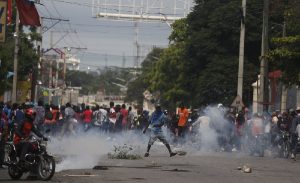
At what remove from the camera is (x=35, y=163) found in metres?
19.9

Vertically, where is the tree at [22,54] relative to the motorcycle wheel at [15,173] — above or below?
above

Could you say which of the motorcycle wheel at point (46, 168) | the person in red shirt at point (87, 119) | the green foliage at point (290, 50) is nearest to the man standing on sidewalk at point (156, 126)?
the green foliage at point (290, 50)

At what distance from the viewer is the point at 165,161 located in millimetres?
27641

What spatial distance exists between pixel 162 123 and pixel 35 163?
37.6 feet

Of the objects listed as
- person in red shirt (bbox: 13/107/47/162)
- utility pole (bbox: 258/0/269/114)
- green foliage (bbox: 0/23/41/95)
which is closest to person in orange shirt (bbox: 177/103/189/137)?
utility pole (bbox: 258/0/269/114)

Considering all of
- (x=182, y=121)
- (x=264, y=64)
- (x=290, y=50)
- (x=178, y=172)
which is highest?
(x=290, y=50)

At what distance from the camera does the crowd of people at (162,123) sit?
33531 millimetres

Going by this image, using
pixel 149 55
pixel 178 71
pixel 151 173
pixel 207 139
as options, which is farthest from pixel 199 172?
pixel 149 55

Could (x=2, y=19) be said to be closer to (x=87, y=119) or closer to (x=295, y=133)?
(x=295, y=133)

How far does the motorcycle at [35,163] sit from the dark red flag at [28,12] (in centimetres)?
1101

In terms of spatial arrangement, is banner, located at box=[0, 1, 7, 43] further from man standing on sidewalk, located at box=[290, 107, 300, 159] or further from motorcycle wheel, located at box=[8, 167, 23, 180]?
man standing on sidewalk, located at box=[290, 107, 300, 159]

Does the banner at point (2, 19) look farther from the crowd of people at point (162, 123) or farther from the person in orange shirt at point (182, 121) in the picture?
the person in orange shirt at point (182, 121)

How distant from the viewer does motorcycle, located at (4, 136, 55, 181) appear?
19.7 meters

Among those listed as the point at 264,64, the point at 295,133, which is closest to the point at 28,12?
the point at 295,133
